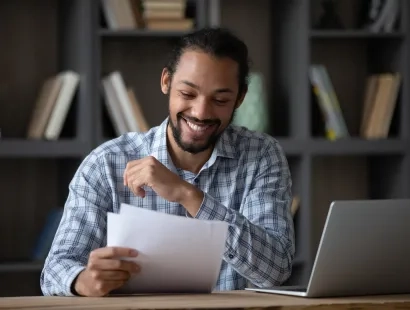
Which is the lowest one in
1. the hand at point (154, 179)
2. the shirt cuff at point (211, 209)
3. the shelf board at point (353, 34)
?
the shirt cuff at point (211, 209)

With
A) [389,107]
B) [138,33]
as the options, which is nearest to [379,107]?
[389,107]

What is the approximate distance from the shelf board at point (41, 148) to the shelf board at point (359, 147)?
0.95 m

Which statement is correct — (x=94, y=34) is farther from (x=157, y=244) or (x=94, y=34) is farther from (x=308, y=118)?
(x=157, y=244)

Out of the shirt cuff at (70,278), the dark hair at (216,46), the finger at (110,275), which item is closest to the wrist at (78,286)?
the shirt cuff at (70,278)

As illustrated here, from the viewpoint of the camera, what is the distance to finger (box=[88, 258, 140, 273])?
1822 mm

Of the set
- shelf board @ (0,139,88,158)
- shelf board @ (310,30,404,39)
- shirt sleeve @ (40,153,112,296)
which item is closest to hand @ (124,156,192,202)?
shirt sleeve @ (40,153,112,296)

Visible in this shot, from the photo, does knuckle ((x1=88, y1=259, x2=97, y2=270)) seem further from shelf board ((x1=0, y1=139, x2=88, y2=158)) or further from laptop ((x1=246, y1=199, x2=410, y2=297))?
shelf board ((x1=0, y1=139, x2=88, y2=158))

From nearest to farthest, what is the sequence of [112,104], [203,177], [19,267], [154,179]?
[154,179], [203,177], [19,267], [112,104]

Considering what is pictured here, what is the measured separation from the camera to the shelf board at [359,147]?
150 inches

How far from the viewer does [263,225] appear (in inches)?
92.7

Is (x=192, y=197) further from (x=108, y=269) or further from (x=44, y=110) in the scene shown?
(x=44, y=110)

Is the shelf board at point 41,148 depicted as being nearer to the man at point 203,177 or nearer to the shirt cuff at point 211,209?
the man at point 203,177

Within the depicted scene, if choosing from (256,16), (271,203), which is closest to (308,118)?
(256,16)

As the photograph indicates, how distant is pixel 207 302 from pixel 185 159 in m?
0.87
